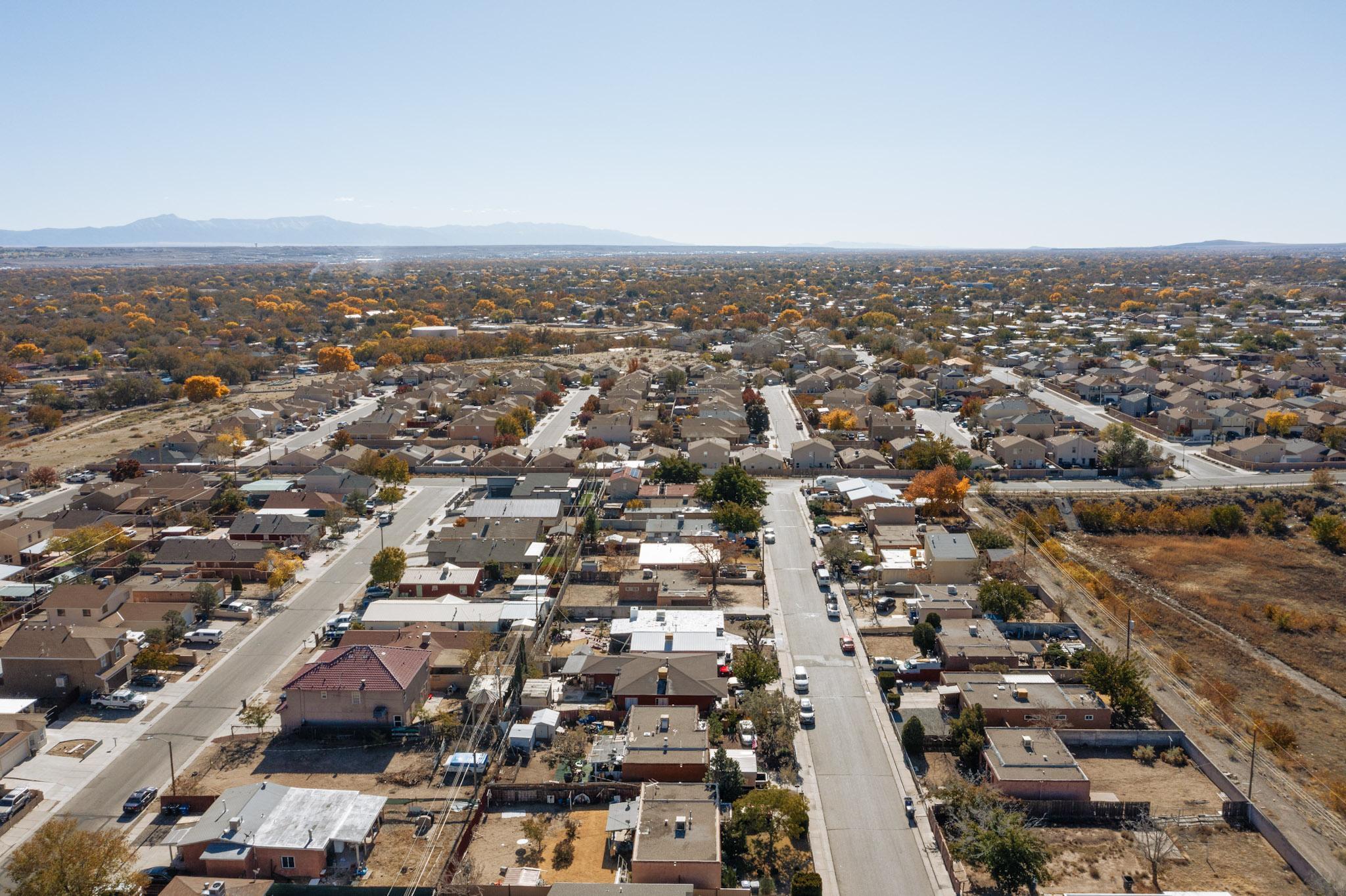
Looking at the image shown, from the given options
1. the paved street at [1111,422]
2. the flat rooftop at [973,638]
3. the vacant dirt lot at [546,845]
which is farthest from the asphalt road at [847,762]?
the paved street at [1111,422]

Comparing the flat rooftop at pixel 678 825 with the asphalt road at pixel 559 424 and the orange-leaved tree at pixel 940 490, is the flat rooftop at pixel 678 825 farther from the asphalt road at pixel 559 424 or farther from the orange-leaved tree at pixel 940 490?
the asphalt road at pixel 559 424

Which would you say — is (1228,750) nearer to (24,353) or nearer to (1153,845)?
(1153,845)

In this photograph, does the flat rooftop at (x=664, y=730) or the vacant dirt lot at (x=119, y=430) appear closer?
the flat rooftop at (x=664, y=730)

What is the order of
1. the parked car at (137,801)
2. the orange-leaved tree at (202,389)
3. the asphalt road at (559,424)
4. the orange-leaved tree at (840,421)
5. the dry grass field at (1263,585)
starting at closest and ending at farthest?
1. the parked car at (137,801)
2. the dry grass field at (1263,585)
3. the asphalt road at (559,424)
4. the orange-leaved tree at (840,421)
5. the orange-leaved tree at (202,389)

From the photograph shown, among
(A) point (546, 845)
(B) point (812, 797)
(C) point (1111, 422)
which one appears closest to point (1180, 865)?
(B) point (812, 797)

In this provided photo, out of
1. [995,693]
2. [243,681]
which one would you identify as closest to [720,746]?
[995,693]

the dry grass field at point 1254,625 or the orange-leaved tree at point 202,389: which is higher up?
the orange-leaved tree at point 202,389

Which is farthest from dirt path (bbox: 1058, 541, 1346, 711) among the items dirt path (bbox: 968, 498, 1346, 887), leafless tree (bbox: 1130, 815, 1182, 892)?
leafless tree (bbox: 1130, 815, 1182, 892)
